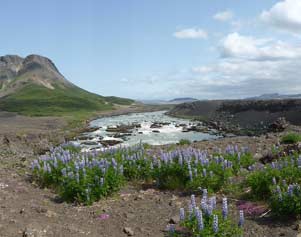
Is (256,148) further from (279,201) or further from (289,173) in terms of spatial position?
(279,201)

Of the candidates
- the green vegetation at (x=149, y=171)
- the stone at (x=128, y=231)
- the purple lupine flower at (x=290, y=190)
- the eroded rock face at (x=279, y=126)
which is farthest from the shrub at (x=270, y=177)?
the eroded rock face at (x=279, y=126)

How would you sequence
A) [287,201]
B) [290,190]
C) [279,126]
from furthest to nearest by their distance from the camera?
[279,126] → [287,201] → [290,190]

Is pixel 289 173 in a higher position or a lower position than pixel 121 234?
higher

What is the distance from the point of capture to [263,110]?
241 feet

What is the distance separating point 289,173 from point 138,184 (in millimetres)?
4445

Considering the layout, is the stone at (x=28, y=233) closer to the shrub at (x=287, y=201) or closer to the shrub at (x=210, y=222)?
the shrub at (x=210, y=222)

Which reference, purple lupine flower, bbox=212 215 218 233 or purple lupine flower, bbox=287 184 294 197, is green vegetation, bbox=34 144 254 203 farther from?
purple lupine flower, bbox=212 215 218 233

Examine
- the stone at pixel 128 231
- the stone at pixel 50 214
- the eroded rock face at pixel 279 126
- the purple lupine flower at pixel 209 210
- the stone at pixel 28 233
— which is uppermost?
the purple lupine flower at pixel 209 210

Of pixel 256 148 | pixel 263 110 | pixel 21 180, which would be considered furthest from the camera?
pixel 263 110

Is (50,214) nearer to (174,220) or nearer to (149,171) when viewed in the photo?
(174,220)

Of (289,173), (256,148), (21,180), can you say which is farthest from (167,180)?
(256,148)

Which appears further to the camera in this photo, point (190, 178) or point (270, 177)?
point (190, 178)

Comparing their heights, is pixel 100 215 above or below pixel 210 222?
below

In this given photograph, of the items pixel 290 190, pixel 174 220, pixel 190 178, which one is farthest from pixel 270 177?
pixel 174 220
